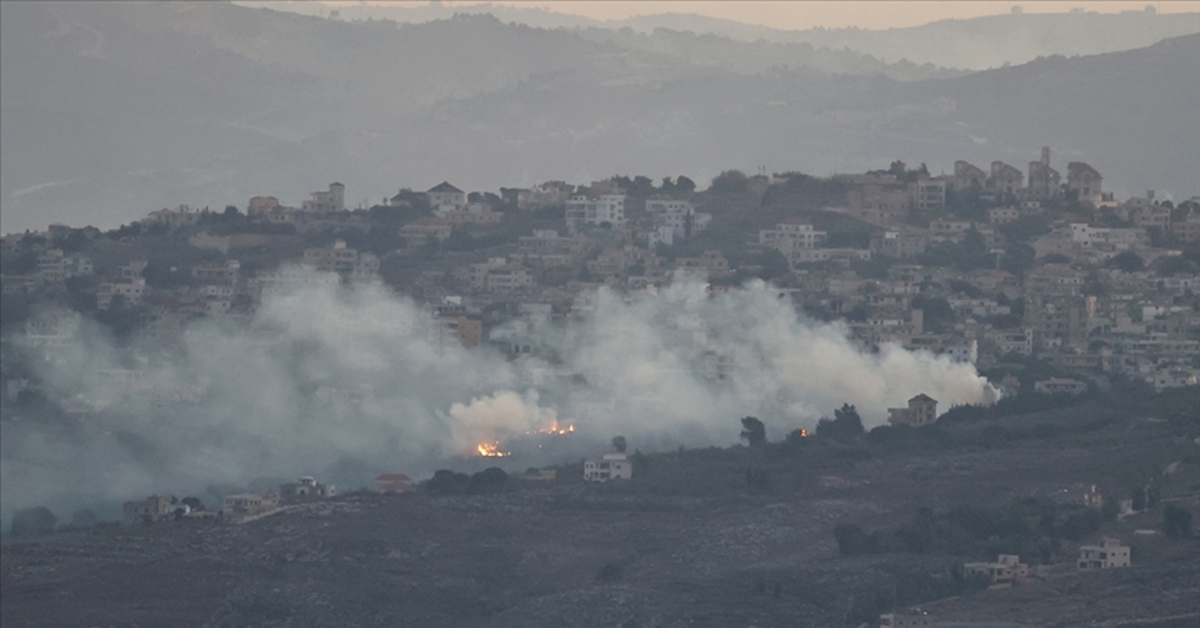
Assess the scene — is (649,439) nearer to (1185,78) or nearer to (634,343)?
(634,343)

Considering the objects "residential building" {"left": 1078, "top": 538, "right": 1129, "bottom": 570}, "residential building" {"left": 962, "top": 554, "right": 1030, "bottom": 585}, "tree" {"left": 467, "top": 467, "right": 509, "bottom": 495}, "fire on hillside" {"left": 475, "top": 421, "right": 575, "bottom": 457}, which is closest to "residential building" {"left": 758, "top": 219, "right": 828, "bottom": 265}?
"fire on hillside" {"left": 475, "top": 421, "right": 575, "bottom": 457}

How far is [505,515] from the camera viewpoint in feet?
169

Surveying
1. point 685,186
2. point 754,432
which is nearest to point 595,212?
point 685,186

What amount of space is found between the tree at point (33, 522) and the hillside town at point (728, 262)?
253 inches

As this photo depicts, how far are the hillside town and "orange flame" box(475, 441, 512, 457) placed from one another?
5.02 metres

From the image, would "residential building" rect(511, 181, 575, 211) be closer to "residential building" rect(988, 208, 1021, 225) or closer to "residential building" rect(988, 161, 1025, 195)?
"residential building" rect(988, 161, 1025, 195)

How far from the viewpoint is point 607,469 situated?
53906mm

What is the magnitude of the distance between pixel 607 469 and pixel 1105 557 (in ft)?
30.7

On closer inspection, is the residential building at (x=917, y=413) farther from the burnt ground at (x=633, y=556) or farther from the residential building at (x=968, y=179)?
the residential building at (x=968, y=179)

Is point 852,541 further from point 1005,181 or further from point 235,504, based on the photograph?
point 1005,181

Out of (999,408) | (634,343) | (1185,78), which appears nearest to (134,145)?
(1185,78)

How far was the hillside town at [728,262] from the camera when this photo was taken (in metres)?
62.6

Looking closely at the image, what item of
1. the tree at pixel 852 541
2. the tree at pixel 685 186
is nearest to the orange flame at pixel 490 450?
the tree at pixel 852 541

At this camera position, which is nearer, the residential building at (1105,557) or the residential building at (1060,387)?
the residential building at (1105,557)
